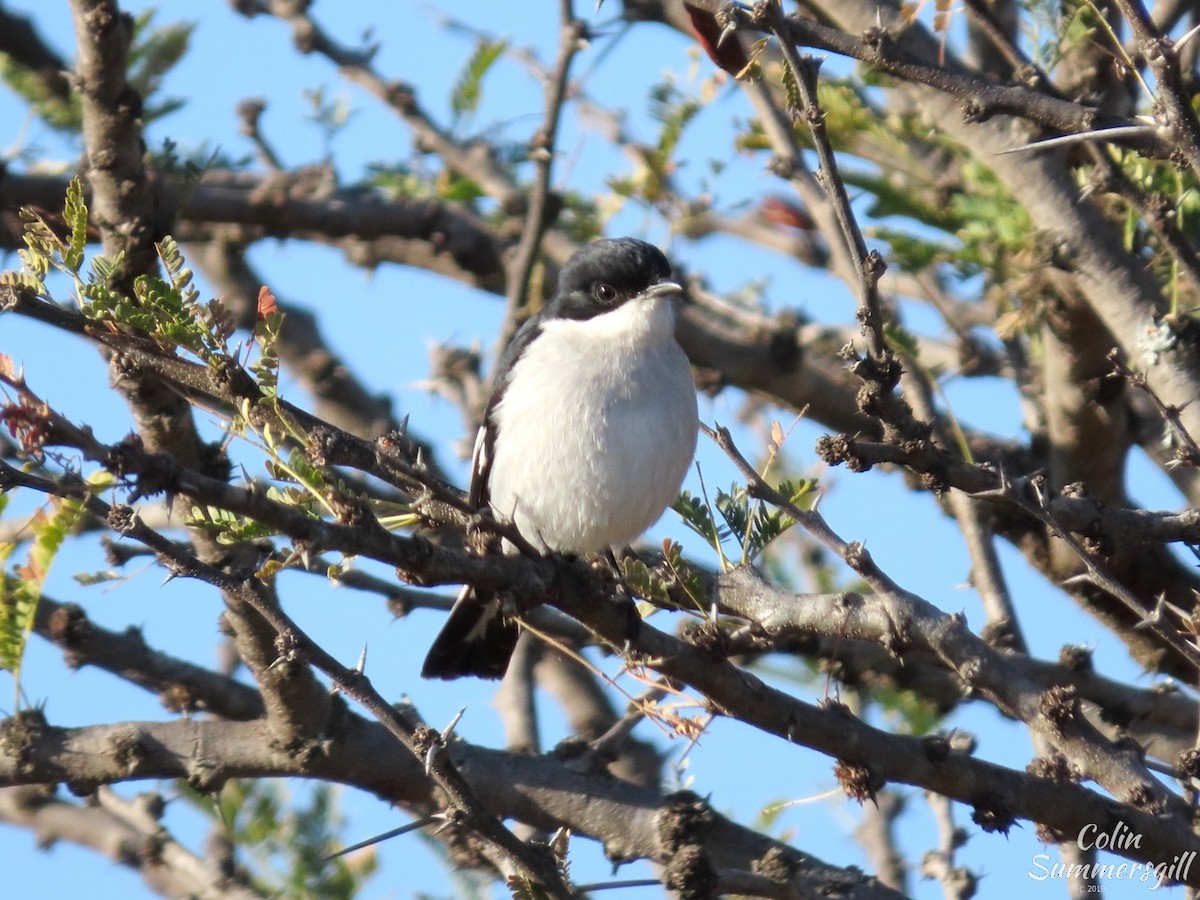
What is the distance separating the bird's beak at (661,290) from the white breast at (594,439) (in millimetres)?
164

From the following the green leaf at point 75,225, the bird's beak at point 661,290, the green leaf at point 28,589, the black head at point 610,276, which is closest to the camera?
the green leaf at point 75,225

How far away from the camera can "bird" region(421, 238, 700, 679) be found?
536cm

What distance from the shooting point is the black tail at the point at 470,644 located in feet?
18.6

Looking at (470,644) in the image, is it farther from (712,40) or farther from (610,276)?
(712,40)

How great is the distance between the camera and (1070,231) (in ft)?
17.4

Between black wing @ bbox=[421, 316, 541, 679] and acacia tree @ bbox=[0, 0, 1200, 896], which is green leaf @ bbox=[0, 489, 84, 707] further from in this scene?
black wing @ bbox=[421, 316, 541, 679]

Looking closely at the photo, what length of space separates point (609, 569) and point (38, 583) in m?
1.65

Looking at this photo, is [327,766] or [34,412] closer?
[34,412]

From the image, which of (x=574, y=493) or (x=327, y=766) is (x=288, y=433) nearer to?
(x=327, y=766)

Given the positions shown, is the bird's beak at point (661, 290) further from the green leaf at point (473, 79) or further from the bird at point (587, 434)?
the green leaf at point (473, 79)

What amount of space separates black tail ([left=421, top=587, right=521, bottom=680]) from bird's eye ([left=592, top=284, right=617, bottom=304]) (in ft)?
4.38

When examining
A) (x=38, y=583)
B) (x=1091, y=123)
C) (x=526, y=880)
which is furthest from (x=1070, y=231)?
(x=38, y=583)

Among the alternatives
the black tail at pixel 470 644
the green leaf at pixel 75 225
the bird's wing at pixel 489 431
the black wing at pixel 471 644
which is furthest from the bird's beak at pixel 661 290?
the green leaf at pixel 75 225

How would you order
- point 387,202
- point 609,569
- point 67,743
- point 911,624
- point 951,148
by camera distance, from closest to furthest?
point 911,624 → point 609,569 → point 67,743 → point 951,148 → point 387,202
